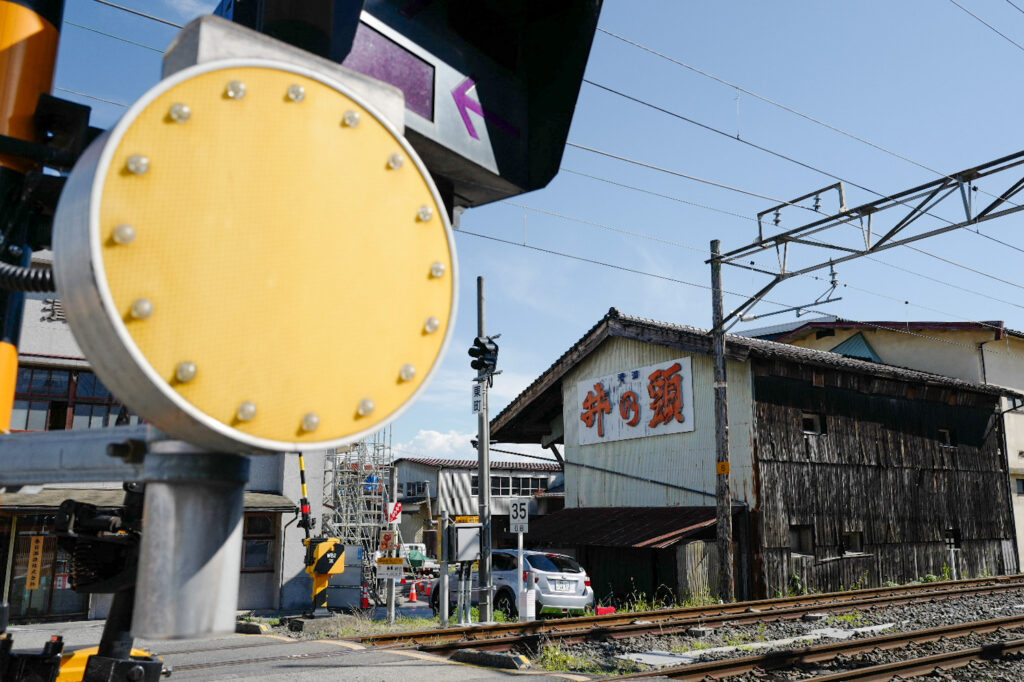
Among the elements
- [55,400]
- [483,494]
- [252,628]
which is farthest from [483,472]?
[55,400]

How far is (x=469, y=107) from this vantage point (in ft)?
5.65

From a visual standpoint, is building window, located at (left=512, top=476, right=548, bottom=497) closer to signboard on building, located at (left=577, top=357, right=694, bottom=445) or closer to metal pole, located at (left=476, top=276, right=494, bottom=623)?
signboard on building, located at (left=577, top=357, right=694, bottom=445)

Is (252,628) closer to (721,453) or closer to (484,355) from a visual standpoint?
(484,355)

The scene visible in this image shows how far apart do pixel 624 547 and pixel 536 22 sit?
20953 mm

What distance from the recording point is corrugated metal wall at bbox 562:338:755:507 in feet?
76.1

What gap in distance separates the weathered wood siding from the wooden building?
6cm

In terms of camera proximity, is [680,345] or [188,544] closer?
[188,544]

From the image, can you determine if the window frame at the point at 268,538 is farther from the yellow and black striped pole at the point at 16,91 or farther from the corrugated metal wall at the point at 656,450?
the yellow and black striped pole at the point at 16,91

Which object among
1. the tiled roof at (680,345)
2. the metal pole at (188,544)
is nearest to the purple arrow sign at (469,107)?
the metal pole at (188,544)

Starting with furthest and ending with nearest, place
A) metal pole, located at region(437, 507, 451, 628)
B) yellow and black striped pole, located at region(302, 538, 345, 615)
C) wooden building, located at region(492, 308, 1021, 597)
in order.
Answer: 1. wooden building, located at region(492, 308, 1021, 597)
2. yellow and black striped pole, located at region(302, 538, 345, 615)
3. metal pole, located at region(437, 507, 451, 628)

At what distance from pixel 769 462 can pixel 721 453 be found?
3.95 meters

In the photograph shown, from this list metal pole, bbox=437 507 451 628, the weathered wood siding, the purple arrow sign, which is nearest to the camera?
the purple arrow sign

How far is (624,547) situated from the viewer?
21.6 meters

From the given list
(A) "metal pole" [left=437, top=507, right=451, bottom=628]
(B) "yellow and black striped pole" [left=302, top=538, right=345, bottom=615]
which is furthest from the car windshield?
(B) "yellow and black striped pole" [left=302, top=538, right=345, bottom=615]
